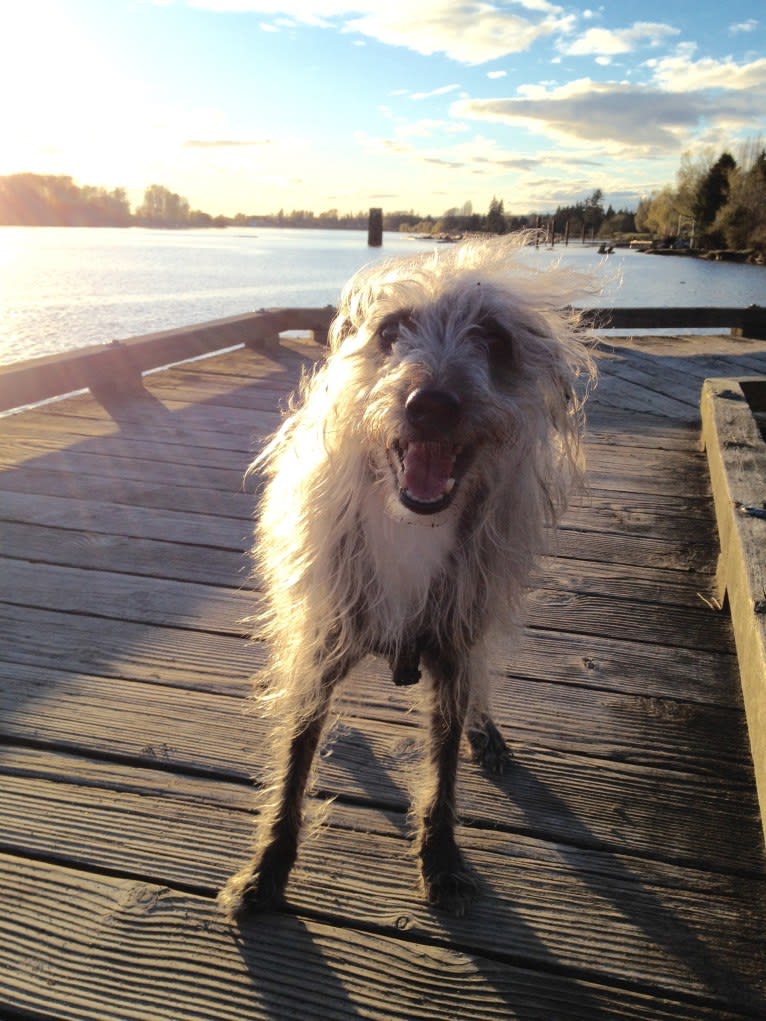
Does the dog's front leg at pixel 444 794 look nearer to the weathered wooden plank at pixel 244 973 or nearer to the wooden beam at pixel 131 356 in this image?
the weathered wooden plank at pixel 244 973

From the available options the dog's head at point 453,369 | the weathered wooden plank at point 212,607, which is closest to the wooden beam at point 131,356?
the weathered wooden plank at point 212,607

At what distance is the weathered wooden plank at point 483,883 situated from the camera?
1.87 m

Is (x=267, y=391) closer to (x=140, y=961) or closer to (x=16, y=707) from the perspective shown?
(x=16, y=707)

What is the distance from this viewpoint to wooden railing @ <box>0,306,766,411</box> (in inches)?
196

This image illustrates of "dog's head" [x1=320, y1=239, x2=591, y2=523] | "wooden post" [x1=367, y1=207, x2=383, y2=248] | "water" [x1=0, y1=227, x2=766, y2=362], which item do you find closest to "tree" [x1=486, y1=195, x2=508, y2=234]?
"water" [x1=0, y1=227, x2=766, y2=362]

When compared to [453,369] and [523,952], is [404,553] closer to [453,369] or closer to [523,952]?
[453,369]

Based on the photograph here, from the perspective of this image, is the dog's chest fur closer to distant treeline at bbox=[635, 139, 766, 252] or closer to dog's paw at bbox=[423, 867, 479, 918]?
dog's paw at bbox=[423, 867, 479, 918]

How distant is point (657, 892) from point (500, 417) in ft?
4.47

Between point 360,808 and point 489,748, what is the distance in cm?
49

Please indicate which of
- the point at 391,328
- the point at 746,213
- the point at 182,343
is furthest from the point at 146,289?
the point at 746,213

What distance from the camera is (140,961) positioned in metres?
1.79

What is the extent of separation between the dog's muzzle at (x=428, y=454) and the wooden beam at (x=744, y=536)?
40.5 inches

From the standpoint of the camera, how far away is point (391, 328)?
2127mm

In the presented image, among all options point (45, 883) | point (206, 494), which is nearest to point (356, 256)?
point (206, 494)
